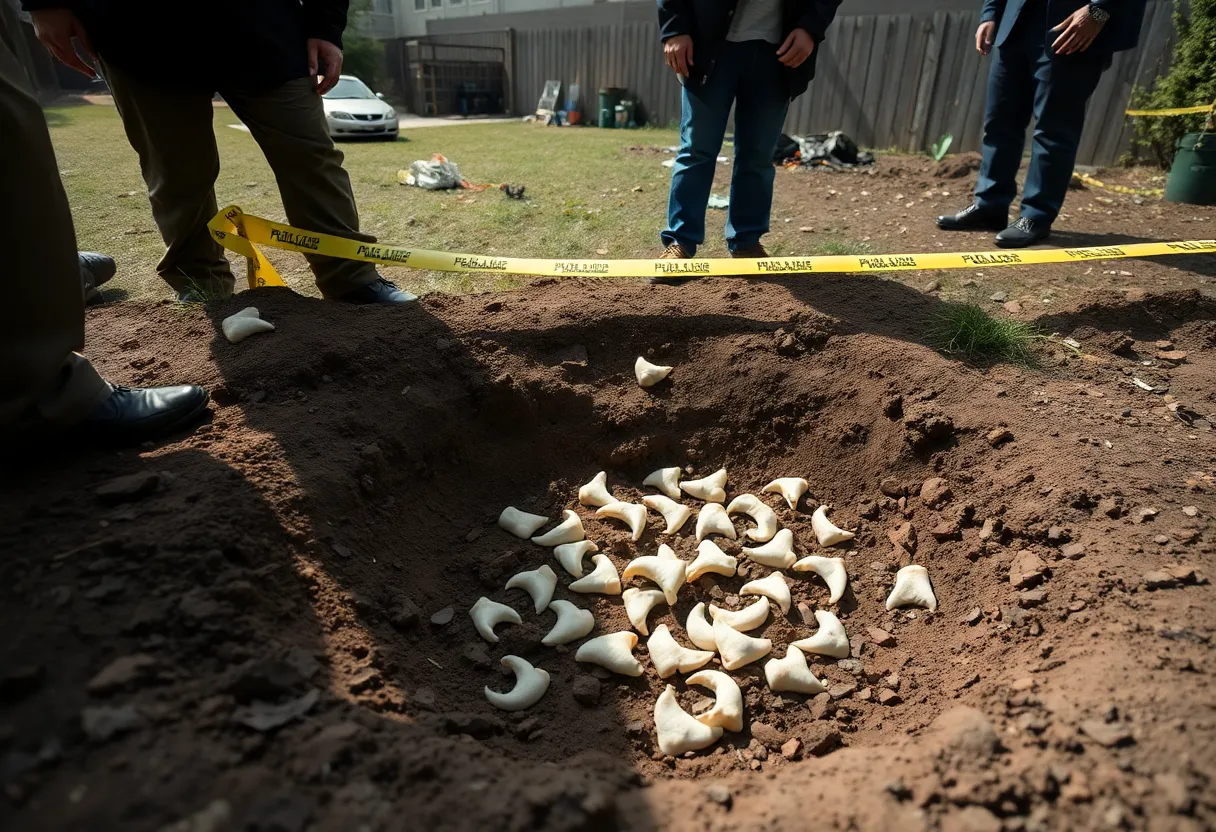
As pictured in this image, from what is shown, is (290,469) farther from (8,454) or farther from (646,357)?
(646,357)

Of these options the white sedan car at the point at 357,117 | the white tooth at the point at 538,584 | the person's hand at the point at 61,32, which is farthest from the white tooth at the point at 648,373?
the white sedan car at the point at 357,117

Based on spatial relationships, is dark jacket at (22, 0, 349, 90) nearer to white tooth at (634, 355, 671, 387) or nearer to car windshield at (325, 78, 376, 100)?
white tooth at (634, 355, 671, 387)

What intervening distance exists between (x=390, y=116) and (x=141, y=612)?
1259 cm

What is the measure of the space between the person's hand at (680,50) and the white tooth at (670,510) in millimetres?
2112

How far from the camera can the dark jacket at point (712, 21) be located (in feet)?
10.8

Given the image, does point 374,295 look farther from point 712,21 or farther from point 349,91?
point 349,91

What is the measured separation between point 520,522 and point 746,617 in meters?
0.89

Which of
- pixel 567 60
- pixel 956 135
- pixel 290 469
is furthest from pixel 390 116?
pixel 290 469

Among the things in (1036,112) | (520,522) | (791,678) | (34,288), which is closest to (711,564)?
(791,678)

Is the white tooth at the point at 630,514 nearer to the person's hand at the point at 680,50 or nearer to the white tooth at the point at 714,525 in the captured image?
the white tooth at the point at 714,525

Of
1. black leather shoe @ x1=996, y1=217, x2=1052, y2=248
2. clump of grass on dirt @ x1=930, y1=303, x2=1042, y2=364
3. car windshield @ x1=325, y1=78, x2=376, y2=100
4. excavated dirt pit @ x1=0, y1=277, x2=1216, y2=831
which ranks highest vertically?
car windshield @ x1=325, y1=78, x2=376, y2=100

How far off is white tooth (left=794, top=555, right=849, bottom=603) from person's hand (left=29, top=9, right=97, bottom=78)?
3.27 metres

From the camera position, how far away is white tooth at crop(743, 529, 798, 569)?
245cm

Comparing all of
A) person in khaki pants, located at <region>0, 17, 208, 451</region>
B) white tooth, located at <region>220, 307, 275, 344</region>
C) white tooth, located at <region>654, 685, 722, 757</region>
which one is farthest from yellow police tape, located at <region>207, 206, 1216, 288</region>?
white tooth, located at <region>654, 685, 722, 757</region>
